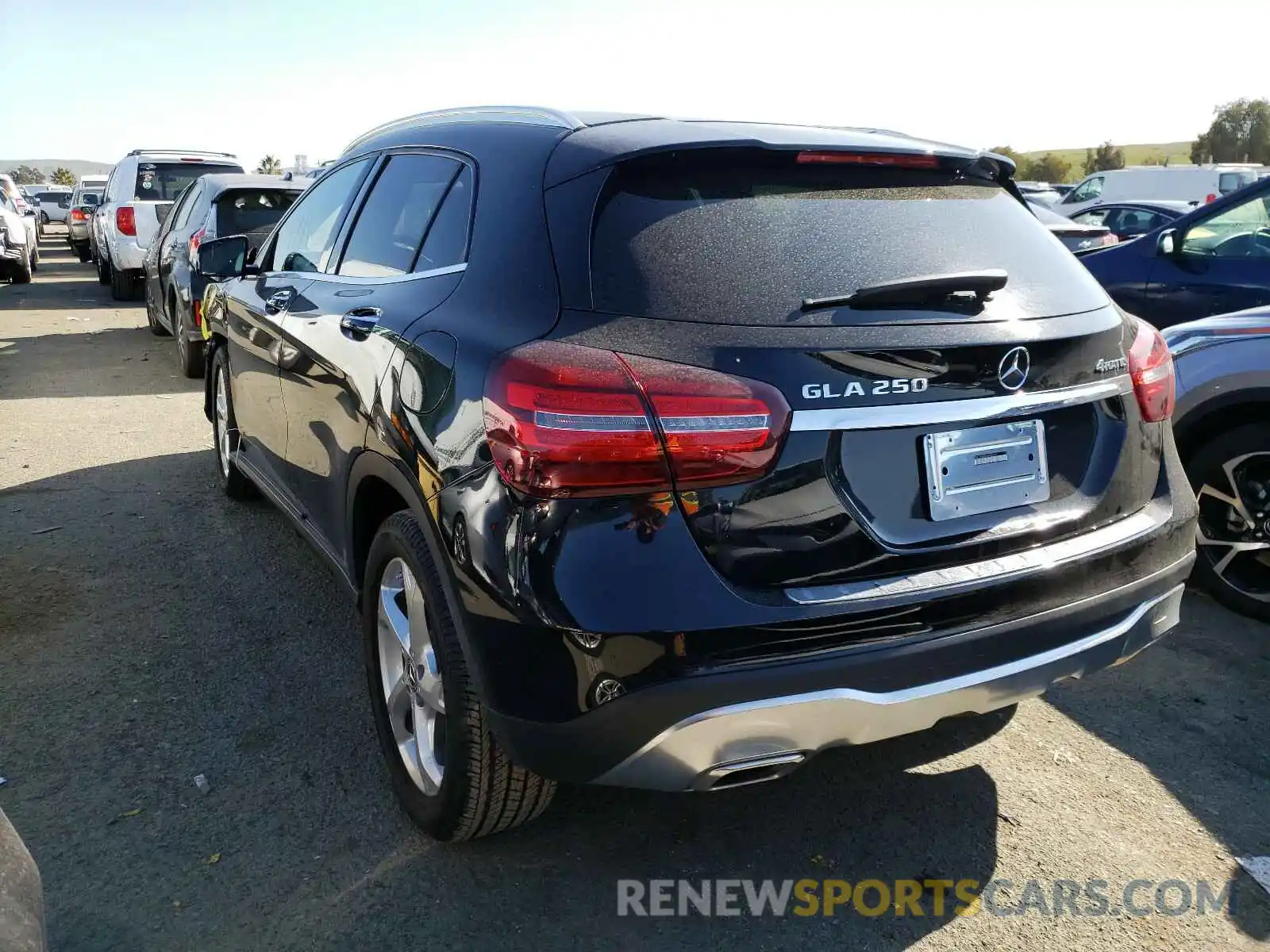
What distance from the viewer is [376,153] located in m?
3.70

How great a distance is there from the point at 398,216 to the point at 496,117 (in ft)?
1.49

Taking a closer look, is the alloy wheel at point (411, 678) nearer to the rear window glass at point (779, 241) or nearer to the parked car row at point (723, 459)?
the parked car row at point (723, 459)

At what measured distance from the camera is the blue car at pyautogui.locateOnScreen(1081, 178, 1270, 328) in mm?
5820

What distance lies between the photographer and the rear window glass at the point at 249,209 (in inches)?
352

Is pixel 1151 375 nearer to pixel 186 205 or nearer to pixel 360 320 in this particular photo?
pixel 360 320

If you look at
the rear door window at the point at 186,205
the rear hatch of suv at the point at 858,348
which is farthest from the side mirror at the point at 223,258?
the rear door window at the point at 186,205

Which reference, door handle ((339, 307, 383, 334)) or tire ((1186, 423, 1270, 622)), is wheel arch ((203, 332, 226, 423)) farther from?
tire ((1186, 423, 1270, 622))

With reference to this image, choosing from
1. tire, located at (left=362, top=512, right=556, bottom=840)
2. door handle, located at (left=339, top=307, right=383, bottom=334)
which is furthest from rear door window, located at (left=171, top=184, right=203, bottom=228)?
tire, located at (left=362, top=512, right=556, bottom=840)

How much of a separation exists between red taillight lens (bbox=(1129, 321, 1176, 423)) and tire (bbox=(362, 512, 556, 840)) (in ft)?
5.73

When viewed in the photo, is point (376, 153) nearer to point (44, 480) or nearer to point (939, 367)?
point (939, 367)

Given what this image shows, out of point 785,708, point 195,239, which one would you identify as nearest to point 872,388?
point 785,708

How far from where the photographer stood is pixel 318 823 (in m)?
2.90

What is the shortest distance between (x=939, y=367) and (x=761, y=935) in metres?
1.35

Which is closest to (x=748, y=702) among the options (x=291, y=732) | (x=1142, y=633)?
(x=1142, y=633)
